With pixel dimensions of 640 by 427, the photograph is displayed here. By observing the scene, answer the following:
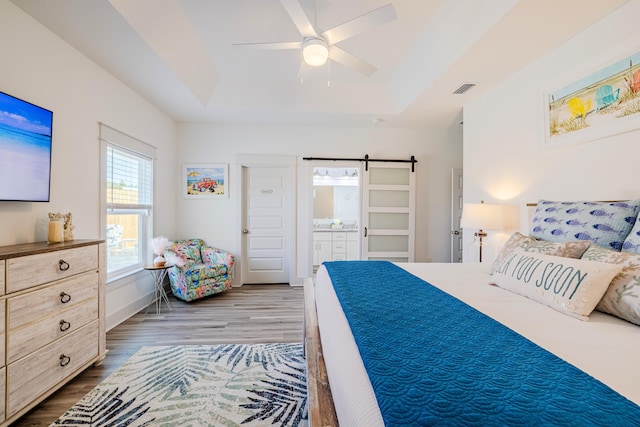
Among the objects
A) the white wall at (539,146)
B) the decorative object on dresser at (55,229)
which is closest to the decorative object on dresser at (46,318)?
the decorative object on dresser at (55,229)

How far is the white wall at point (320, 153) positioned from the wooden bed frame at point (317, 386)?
3059 mm

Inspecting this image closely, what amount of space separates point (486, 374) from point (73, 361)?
2458mm

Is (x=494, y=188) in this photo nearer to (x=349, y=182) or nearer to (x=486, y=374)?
(x=486, y=374)

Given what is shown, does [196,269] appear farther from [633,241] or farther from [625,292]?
[633,241]

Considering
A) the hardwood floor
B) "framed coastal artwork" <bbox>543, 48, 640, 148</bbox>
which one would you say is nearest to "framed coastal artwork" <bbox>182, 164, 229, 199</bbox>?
the hardwood floor

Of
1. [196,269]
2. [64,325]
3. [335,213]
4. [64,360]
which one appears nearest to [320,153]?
[335,213]

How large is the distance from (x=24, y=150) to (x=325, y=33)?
2.19 metres

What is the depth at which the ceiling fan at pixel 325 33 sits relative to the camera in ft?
6.01

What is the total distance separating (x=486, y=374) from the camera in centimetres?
77

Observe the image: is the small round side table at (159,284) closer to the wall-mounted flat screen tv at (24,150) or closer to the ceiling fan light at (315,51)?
the wall-mounted flat screen tv at (24,150)

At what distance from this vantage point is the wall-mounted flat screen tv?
5.60 ft

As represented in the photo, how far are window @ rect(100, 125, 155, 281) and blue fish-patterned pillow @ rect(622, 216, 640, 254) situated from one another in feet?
13.0

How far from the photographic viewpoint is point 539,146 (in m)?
2.42

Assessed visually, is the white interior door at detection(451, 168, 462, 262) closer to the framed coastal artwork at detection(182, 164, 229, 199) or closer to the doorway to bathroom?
the doorway to bathroom
